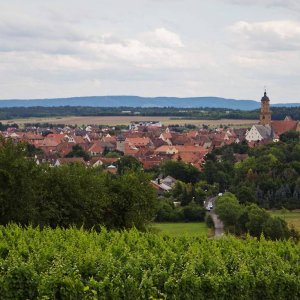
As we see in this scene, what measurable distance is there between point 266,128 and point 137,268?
454 ft

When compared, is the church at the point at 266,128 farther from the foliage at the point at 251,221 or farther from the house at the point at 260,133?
the foliage at the point at 251,221

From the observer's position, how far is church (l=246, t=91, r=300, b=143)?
152 metres

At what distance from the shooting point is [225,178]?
8581 cm

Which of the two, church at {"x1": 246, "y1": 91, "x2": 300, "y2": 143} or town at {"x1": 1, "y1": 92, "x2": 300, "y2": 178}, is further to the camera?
church at {"x1": 246, "y1": 91, "x2": 300, "y2": 143}

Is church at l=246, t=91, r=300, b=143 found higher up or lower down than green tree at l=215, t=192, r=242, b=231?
higher up

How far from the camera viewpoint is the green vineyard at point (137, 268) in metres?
18.7

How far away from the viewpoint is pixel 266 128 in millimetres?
156000

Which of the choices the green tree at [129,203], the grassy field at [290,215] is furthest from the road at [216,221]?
the green tree at [129,203]

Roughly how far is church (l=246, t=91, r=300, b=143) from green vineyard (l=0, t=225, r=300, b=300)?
12489 centimetres

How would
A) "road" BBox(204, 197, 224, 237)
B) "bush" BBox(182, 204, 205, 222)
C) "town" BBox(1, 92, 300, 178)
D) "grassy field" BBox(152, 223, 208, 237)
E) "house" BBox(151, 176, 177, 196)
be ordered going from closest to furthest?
"road" BBox(204, 197, 224, 237)
"grassy field" BBox(152, 223, 208, 237)
"bush" BBox(182, 204, 205, 222)
"house" BBox(151, 176, 177, 196)
"town" BBox(1, 92, 300, 178)

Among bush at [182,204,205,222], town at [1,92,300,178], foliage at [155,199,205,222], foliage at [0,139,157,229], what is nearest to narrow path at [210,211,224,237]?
bush at [182,204,205,222]

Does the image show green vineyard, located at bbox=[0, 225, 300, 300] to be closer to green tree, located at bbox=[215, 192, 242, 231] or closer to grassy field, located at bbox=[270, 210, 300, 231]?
green tree, located at bbox=[215, 192, 242, 231]

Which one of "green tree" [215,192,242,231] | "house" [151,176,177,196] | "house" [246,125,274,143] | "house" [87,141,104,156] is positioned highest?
"house" [246,125,274,143]

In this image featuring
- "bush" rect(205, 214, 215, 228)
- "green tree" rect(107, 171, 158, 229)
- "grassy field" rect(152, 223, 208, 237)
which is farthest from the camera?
"bush" rect(205, 214, 215, 228)
